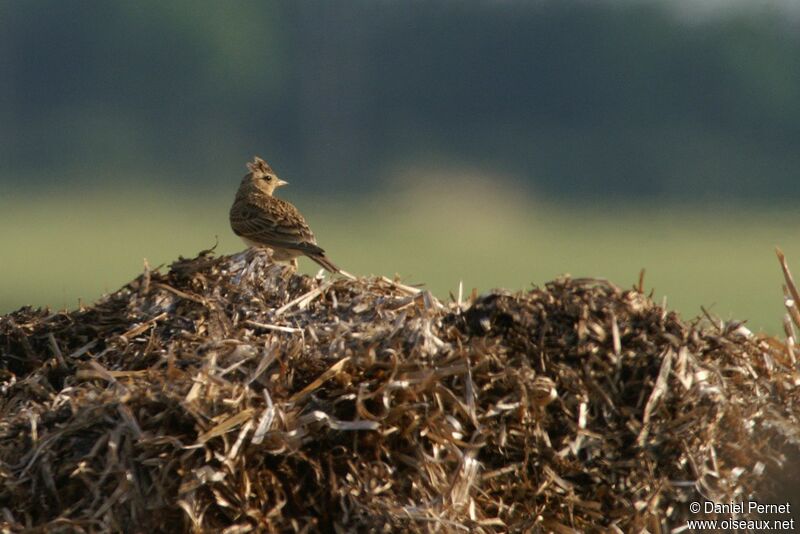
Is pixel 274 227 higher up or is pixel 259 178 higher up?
pixel 259 178

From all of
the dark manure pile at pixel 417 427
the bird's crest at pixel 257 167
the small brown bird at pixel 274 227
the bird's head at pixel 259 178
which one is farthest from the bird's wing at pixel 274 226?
the dark manure pile at pixel 417 427

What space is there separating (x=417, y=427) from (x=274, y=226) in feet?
20.0

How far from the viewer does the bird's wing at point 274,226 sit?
1221 centimetres

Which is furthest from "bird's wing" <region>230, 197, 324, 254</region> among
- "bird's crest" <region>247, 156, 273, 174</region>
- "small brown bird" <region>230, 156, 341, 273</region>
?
"bird's crest" <region>247, 156, 273, 174</region>

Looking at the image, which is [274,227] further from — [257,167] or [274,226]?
[257,167]

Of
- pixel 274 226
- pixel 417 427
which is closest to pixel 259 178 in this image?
pixel 274 226

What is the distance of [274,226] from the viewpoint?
1237 centimetres

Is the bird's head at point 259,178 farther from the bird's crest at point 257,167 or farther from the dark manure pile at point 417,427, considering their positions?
the dark manure pile at point 417,427

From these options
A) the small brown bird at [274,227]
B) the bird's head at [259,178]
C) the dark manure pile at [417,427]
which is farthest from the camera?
the bird's head at [259,178]

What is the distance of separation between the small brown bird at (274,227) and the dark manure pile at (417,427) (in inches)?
182

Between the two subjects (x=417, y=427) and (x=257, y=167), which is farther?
(x=257, y=167)

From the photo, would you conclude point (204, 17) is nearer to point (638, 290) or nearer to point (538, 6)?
point (538, 6)

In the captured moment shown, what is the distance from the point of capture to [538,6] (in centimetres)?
11250

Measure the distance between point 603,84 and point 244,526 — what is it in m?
101
